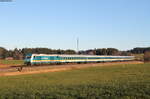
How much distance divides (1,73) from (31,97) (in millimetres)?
23253

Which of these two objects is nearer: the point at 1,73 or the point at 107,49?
the point at 1,73

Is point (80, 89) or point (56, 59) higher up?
point (56, 59)

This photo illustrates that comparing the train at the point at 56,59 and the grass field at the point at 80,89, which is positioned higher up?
the train at the point at 56,59

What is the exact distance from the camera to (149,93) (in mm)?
12805

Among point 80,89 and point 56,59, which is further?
point 56,59

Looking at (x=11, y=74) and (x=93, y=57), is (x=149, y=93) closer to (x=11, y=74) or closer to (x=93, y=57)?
(x=11, y=74)

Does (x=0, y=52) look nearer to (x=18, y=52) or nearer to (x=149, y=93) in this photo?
(x=18, y=52)

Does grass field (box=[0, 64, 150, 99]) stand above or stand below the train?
below

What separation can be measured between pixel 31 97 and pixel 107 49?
15037 centimetres

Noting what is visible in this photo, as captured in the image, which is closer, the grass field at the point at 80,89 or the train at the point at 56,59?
the grass field at the point at 80,89

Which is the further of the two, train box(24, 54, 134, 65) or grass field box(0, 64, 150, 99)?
train box(24, 54, 134, 65)

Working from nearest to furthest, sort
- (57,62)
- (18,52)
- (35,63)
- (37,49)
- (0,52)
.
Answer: (35,63)
(57,62)
(0,52)
(18,52)
(37,49)

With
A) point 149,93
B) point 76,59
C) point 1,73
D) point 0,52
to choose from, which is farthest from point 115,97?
point 0,52

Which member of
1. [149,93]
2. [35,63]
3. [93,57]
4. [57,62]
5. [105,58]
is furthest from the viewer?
[105,58]
